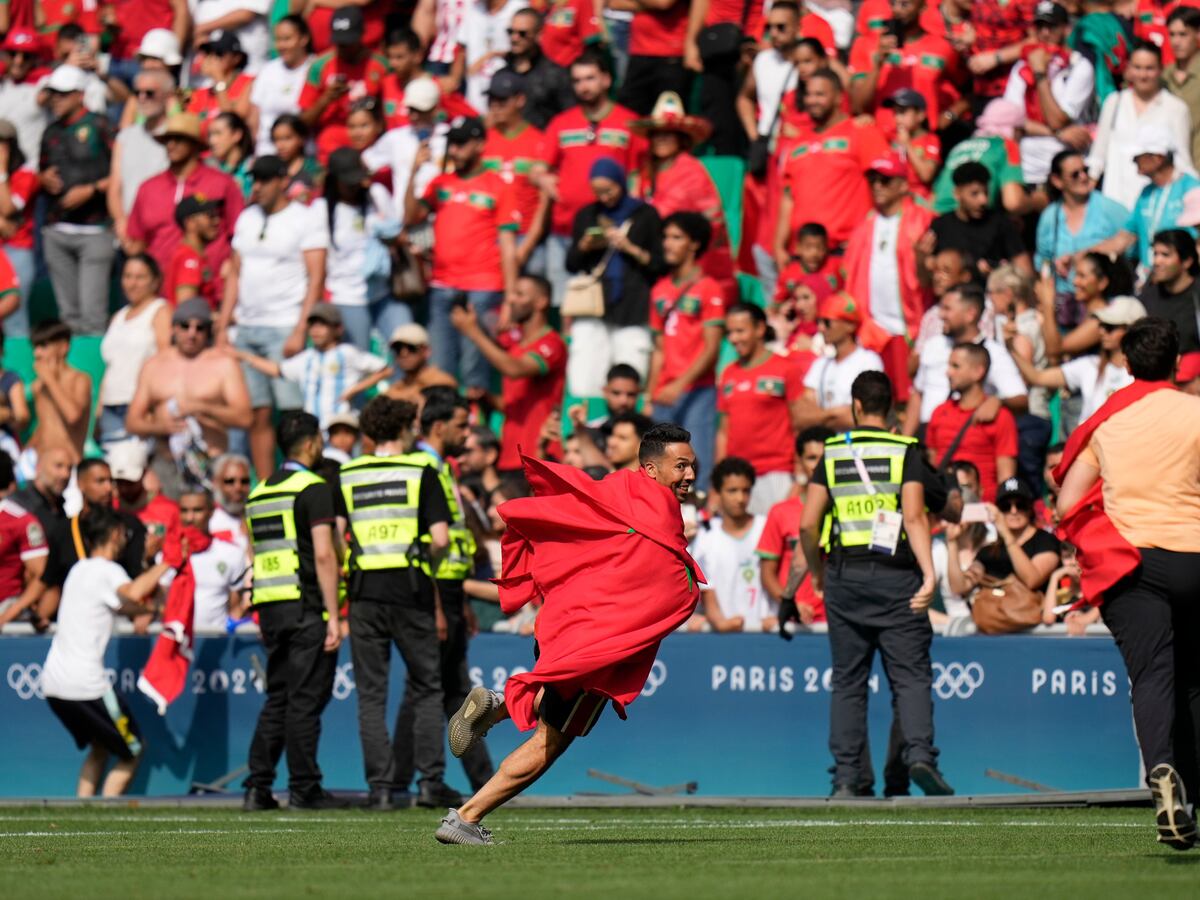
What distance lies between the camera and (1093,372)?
54.9ft

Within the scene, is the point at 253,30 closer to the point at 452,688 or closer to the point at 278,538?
the point at 278,538

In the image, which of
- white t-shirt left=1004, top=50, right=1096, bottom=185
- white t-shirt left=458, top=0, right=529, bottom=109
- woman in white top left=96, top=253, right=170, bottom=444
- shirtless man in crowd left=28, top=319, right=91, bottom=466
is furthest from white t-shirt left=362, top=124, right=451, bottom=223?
white t-shirt left=1004, top=50, right=1096, bottom=185

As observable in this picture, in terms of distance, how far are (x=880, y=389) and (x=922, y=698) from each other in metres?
1.89

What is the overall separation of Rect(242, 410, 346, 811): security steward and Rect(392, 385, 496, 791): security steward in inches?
24.8

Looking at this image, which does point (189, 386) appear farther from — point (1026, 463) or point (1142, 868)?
point (1142, 868)

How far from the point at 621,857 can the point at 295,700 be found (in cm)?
517

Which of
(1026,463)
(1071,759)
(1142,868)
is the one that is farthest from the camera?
(1026,463)

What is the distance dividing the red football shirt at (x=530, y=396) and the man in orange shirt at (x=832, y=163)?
7.83ft

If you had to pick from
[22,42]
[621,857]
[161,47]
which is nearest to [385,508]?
[621,857]

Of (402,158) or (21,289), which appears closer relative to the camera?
(402,158)

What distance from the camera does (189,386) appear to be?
19953 mm

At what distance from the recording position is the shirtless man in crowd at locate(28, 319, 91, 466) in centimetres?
2062

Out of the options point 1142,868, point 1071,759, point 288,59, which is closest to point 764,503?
point 1071,759

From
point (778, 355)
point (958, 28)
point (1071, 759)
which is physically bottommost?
point (1071, 759)
